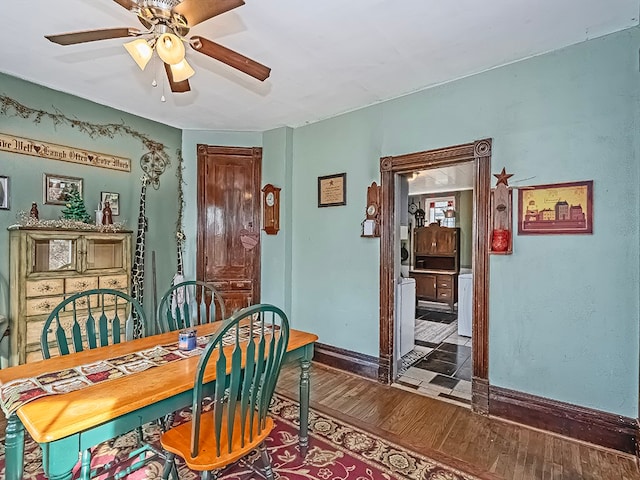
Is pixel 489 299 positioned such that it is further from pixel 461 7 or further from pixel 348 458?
pixel 461 7

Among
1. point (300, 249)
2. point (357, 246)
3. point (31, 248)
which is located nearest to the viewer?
point (31, 248)

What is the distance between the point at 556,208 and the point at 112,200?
13.2ft

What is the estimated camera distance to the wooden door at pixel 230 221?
4.18 metres

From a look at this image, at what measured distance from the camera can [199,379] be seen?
1.34 metres

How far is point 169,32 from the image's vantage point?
1.73m

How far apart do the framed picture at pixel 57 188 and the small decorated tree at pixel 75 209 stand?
0.05 m

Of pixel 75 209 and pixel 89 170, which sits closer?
pixel 75 209

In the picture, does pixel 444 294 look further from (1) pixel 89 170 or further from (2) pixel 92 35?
(2) pixel 92 35

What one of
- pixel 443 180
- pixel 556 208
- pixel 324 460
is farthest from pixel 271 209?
pixel 443 180

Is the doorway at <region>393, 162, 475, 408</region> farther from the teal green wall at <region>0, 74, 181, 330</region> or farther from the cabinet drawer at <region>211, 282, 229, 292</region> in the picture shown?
the teal green wall at <region>0, 74, 181, 330</region>

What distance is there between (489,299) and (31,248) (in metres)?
3.70

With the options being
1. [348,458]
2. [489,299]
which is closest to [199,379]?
[348,458]

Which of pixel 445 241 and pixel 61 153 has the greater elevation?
pixel 61 153

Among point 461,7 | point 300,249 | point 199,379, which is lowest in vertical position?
point 199,379
